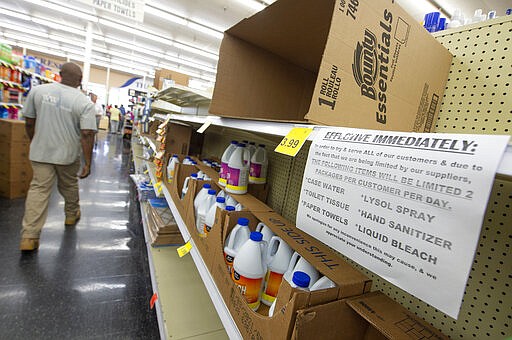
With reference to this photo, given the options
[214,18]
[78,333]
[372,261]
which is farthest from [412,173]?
[214,18]

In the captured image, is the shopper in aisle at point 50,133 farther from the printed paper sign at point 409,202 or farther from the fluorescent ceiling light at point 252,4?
the fluorescent ceiling light at point 252,4

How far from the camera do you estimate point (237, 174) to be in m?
1.13

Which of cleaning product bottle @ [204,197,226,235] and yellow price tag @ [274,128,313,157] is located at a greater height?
yellow price tag @ [274,128,313,157]

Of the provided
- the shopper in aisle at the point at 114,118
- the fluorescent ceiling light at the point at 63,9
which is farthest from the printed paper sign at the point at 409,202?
the shopper in aisle at the point at 114,118

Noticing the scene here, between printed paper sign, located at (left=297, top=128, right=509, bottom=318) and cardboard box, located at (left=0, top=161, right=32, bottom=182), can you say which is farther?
cardboard box, located at (left=0, top=161, right=32, bottom=182)

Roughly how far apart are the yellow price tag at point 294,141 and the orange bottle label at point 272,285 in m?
0.48

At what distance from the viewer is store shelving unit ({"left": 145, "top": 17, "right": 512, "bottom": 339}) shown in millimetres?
564

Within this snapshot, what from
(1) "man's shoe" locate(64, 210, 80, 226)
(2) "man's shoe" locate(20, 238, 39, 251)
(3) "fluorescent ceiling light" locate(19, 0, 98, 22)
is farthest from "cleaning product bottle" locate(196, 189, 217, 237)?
(3) "fluorescent ceiling light" locate(19, 0, 98, 22)

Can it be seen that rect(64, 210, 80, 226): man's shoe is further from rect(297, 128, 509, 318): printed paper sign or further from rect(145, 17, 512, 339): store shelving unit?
rect(297, 128, 509, 318): printed paper sign

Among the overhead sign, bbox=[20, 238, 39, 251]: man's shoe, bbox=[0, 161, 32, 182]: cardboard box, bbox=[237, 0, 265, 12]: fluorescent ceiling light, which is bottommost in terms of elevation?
bbox=[20, 238, 39, 251]: man's shoe

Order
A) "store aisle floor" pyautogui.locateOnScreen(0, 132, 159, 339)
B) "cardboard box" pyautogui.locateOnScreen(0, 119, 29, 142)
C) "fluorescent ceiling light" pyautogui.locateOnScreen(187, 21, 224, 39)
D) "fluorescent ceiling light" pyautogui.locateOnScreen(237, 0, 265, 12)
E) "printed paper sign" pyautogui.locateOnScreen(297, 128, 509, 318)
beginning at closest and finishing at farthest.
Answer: "printed paper sign" pyautogui.locateOnScreen(297, 128, 509, 318), "store aisle floor" pyautogui.locateOnScreen(0, 132, 159, 339), "cardboard box" pyautogui.locateOnScreen(0, 119, 29, 142), "fluorescent ceiling light" pyautogui.locateOnScreen(237, 0, 265, 12), "fluorescent ceiling light" pyautogui.locateOnScreen(187, 21, 224, 39)

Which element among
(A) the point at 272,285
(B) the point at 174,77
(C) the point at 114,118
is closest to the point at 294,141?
(A) the point at 272,285

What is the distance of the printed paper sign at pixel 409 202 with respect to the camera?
1.00ft

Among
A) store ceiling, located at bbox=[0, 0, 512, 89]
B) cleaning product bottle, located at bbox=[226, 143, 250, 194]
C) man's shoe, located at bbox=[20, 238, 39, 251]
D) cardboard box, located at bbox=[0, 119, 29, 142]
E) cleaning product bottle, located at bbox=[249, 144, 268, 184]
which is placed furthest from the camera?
store ceiling, located at bbox=[0, 0, 512, 89]
